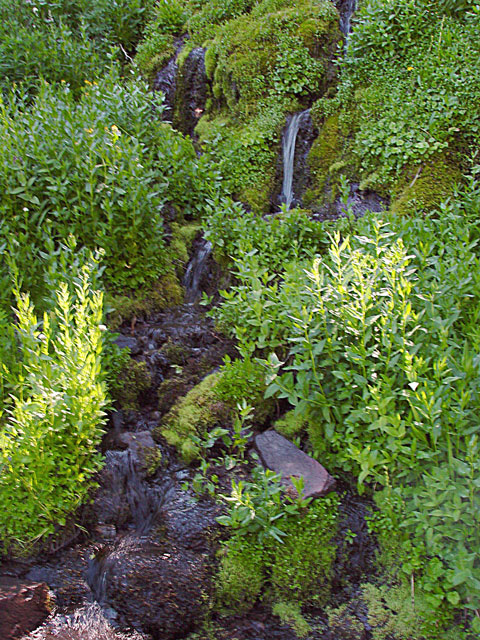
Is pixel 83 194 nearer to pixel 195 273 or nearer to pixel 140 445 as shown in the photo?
pixel 195 273

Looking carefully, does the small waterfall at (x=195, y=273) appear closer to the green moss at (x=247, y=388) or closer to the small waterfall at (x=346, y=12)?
the green moss at (x=247, y=388)

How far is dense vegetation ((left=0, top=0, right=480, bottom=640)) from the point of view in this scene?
3180 mm

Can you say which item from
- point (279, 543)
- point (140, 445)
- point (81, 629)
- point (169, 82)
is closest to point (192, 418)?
point (140, 445)

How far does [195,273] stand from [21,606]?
3.82m

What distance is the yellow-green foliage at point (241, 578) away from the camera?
3.27 meters

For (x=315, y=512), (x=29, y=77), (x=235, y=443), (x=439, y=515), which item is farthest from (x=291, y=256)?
(x=29, y=77)

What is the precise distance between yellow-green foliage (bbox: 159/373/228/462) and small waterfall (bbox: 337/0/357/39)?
245 inches

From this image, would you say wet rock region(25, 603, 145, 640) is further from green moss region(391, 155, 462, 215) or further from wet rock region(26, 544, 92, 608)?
green moss region(391, 155, 462, 215)

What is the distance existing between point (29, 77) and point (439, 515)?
29.2ft

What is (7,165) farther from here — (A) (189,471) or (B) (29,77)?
(B) (29,77)

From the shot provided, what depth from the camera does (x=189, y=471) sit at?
398 centimetres

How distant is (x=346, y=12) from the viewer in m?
8.15

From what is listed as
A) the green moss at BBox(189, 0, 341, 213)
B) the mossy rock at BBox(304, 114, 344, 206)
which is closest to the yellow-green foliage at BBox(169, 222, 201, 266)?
the green moss at BBox(189, 0, 341, 213)

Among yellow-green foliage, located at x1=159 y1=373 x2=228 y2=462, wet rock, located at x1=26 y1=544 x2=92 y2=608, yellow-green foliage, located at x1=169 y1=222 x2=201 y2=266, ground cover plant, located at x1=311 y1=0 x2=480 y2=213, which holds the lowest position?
wet rock, located at x1=26 y1=544 x2=92 y2=608
